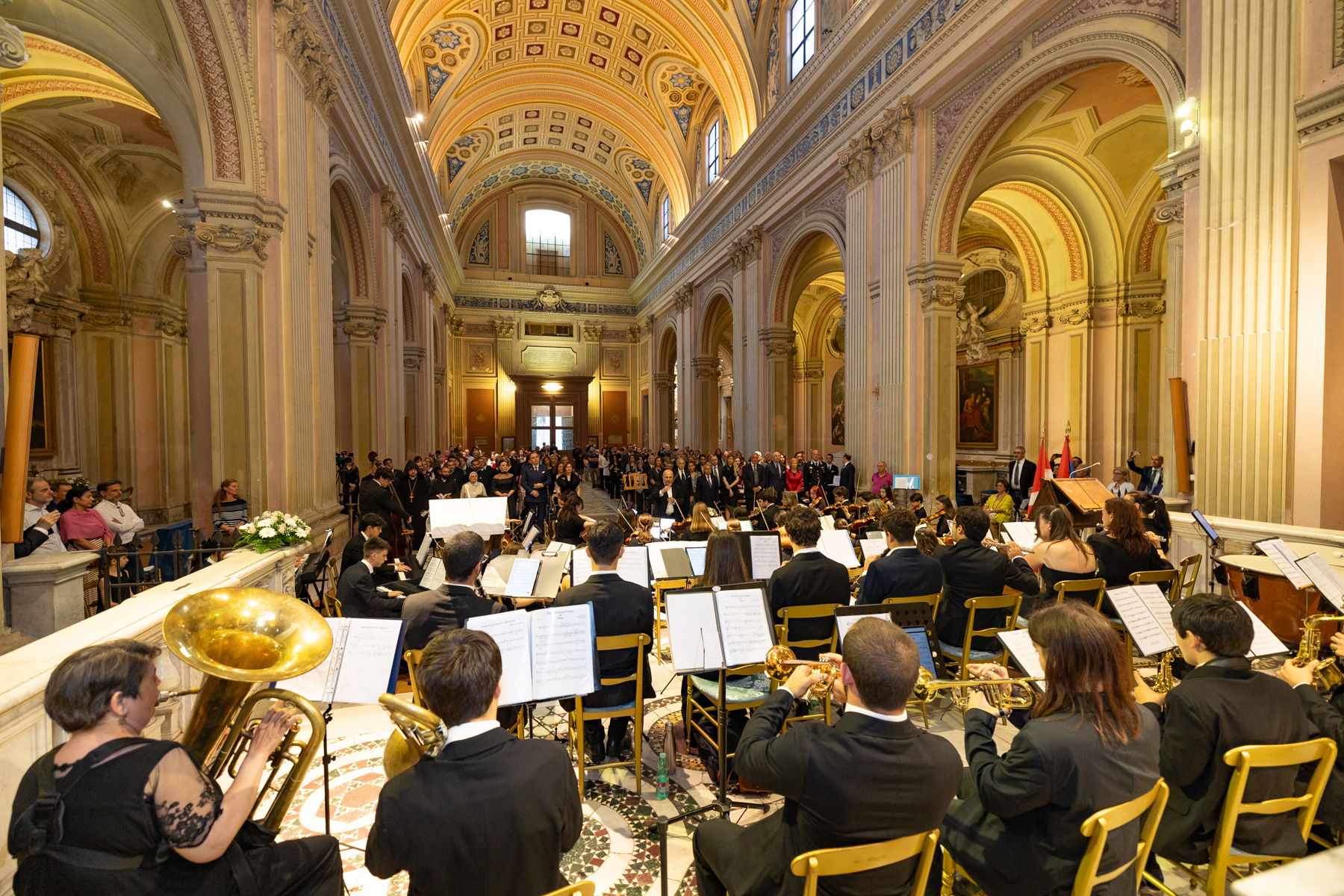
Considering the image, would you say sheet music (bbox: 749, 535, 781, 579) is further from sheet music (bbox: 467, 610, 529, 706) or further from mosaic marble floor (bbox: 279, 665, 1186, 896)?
sheet music (bbox: 467, 610, 529, 706)

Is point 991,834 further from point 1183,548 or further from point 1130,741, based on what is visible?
point 1183,548

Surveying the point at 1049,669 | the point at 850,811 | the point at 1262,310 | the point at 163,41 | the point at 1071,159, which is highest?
the point at 1071,159

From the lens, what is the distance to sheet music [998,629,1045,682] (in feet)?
8.78

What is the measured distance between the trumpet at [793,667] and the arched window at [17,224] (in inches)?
509

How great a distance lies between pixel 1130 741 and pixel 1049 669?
30cm

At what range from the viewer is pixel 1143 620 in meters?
3.28

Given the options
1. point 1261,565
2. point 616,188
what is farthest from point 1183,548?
point 616,188

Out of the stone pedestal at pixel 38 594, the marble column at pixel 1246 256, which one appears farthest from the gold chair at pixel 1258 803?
the stone pedestal at pixel 38 594

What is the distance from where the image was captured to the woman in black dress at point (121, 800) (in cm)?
166

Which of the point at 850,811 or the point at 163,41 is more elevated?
the point at 163,41

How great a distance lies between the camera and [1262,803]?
2348mm

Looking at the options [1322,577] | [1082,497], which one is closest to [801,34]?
[1082,497]

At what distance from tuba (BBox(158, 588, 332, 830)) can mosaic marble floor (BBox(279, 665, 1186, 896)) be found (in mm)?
1137

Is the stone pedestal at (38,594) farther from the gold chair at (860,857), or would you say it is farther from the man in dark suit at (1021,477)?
the man in dark suit at (1021,477)
